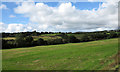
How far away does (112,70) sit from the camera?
12758 millimetres

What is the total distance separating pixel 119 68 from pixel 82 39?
381 feet

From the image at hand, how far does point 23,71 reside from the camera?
769 inches

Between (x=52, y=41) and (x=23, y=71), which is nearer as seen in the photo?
(x=23, y=71)

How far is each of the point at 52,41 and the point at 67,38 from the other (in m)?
19.1

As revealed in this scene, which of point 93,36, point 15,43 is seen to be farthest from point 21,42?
point 93,36

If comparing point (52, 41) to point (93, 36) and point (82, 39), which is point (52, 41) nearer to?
point (82, 39)

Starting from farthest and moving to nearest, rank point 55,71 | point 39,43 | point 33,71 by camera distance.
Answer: point 39,43 → point 33,71 → point 55,71

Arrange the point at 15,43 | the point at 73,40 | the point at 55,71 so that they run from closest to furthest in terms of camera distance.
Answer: the point at 55,71
the point at 15,43
the point at 73,40

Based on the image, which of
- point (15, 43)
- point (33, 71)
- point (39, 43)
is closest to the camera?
point (33, 71)

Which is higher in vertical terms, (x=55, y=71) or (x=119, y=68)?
(x=119, y=68)

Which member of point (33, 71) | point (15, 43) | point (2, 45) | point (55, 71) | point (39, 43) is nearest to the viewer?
point (55, 71)

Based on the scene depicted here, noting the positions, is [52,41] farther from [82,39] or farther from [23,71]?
[23,71]

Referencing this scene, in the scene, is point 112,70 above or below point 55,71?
above

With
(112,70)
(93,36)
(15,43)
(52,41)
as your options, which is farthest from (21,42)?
(112,70)
